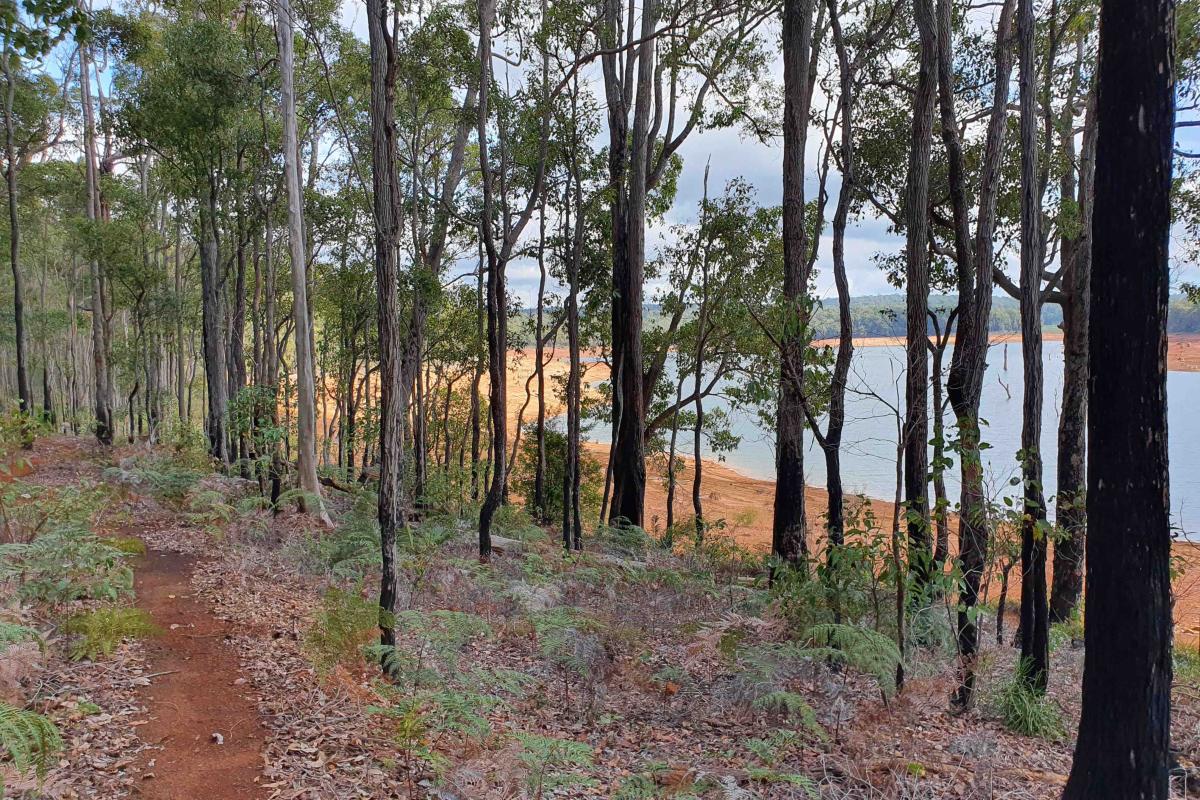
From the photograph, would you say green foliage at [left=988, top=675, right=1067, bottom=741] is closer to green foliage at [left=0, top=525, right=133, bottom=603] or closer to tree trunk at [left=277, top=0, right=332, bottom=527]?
green foliage at [left=0, top=525, right=133, bottom=603]

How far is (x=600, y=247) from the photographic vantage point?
14766mm

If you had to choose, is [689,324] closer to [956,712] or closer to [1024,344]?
[1024,344]

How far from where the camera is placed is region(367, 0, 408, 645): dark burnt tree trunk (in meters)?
4.92

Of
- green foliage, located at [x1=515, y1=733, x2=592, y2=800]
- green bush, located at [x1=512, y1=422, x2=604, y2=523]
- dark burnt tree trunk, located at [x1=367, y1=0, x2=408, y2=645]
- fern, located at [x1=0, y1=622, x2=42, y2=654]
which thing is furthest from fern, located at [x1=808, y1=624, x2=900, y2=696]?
green bush, located at [x1=512, y1=422, x2=604, y2=523]

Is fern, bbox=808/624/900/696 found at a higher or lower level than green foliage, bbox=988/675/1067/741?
higher

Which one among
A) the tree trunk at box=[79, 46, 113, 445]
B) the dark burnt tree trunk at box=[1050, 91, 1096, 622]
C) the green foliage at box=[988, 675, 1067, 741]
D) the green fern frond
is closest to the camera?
the green fern frond

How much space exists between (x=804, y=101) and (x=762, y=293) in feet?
25.8

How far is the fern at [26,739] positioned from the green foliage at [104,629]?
177cm

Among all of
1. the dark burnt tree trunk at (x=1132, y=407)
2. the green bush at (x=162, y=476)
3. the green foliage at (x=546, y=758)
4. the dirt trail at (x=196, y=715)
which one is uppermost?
the dark burnt tree trunk at (x=1132, y=407)

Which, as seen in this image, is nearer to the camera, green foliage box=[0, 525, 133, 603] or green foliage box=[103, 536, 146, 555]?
green foliage box=[0, 525, 133, 603]

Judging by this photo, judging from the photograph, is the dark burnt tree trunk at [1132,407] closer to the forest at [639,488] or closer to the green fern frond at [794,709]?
the forest at [639,488]

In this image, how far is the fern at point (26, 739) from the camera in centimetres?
291

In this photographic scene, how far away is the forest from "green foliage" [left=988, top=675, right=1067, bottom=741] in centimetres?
3

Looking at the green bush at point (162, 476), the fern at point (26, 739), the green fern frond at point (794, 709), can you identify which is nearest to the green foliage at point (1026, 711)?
the green fern frond at point (794, 709)
